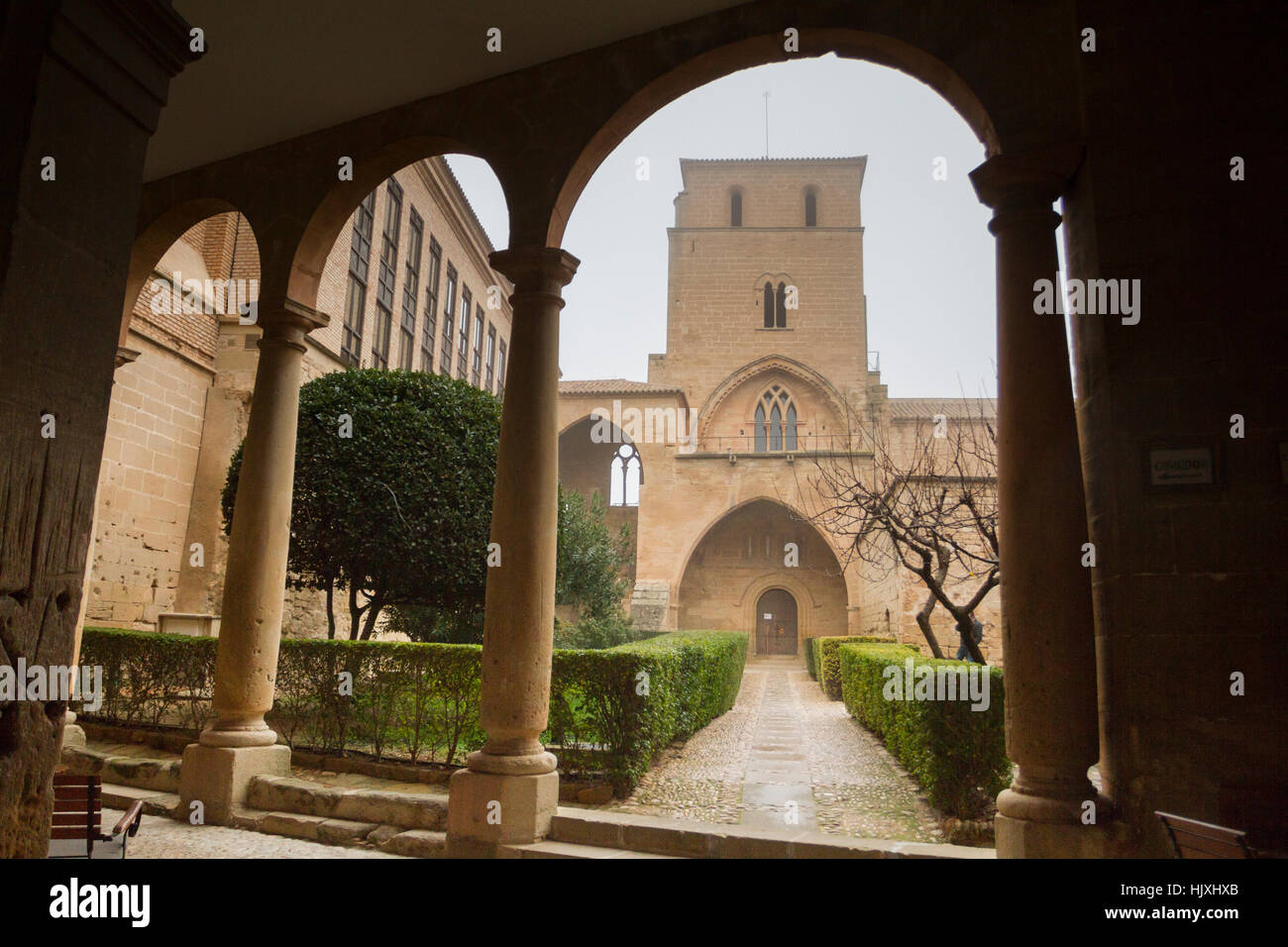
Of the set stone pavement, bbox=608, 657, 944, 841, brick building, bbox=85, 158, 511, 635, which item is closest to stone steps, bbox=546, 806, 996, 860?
stone pavement, bbox=608, 657, 944, 841

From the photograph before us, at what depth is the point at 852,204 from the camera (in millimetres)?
30500

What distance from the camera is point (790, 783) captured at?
688 centimetres

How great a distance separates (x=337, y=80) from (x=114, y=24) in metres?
3.25

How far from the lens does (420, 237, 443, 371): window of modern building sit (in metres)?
20.3

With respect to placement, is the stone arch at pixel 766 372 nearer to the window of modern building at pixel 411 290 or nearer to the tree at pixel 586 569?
the tree at pixel 586 569

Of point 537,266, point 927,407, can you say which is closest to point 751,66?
point 537,266

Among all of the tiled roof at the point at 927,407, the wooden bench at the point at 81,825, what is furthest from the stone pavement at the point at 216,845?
the tiled roof at the point at 927,407

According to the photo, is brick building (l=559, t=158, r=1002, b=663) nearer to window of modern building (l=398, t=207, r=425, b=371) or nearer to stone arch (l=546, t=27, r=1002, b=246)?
window of modern building (l=398, t=207, r=425, b=371)

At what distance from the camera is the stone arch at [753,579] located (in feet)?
85.0

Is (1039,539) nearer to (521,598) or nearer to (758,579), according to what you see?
(521,598)

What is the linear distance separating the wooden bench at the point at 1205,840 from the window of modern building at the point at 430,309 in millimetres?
19144
